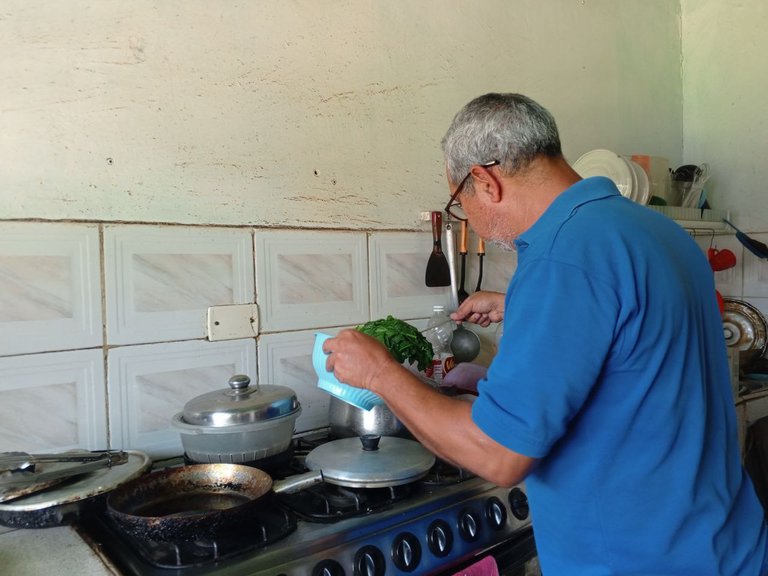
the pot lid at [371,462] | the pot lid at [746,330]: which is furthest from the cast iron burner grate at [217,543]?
the pot lid at [746,330]

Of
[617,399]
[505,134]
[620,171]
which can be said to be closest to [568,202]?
[505,134]

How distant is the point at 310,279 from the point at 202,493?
0.60m

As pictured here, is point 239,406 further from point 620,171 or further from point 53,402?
point 620,171

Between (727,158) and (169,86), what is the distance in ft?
7.12

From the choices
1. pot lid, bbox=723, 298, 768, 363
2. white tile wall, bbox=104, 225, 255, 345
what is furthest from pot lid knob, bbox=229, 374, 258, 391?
pot lid, bbox=723, 298, 768, 363

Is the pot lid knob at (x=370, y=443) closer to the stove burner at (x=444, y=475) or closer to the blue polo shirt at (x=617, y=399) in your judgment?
the stove burner at (x=444, y=475)

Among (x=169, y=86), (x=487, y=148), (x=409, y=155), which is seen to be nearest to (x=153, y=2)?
(x=169, y=86)

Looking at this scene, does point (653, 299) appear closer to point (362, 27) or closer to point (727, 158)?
point (362, 27)

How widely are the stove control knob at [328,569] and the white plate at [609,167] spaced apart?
1.47 metres

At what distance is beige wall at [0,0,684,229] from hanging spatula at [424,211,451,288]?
7cm

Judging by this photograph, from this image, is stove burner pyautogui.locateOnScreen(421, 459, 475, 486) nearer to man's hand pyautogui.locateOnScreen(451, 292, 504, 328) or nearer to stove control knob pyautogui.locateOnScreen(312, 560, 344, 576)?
stove control knob pyautogui.locateOnScreen(312, 560, 344, 576)

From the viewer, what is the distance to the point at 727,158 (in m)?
2.33

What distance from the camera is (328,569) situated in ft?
2.79

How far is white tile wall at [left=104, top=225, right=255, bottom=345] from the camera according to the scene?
1.17m
